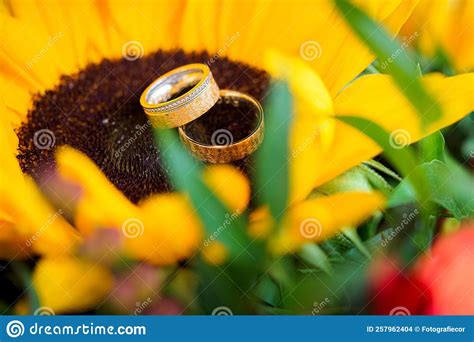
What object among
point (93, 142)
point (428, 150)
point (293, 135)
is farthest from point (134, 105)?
point (428, 150)

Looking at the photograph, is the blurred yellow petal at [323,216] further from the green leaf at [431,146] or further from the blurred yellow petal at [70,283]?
the blurred yellow petal at [70,283]

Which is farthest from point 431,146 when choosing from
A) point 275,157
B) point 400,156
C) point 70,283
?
point 70,283

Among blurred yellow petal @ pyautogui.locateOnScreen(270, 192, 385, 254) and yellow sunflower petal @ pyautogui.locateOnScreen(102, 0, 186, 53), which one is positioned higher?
yellow sunflower petal @ pyautogui.locateOnScreen(102, 0, 186, 53)

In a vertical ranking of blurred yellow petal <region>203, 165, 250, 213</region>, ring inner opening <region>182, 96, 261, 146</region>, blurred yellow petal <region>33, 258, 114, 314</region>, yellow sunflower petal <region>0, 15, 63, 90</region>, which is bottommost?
blurred yellow petal <region>33, 258, 114, 314</region>

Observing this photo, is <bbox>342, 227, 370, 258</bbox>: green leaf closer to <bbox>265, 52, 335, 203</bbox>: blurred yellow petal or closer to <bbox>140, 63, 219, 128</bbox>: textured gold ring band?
<bbox>265, 52, 335, 203</bbox>: blurred yellow petal

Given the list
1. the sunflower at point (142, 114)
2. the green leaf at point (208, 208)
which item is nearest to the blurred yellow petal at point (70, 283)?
the sunflower at point (142, 114)

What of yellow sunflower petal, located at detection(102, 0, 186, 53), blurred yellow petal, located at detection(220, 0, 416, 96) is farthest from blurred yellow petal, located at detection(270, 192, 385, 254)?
yellow sunflower petal, located at detection(102, 0, 186, 53)
